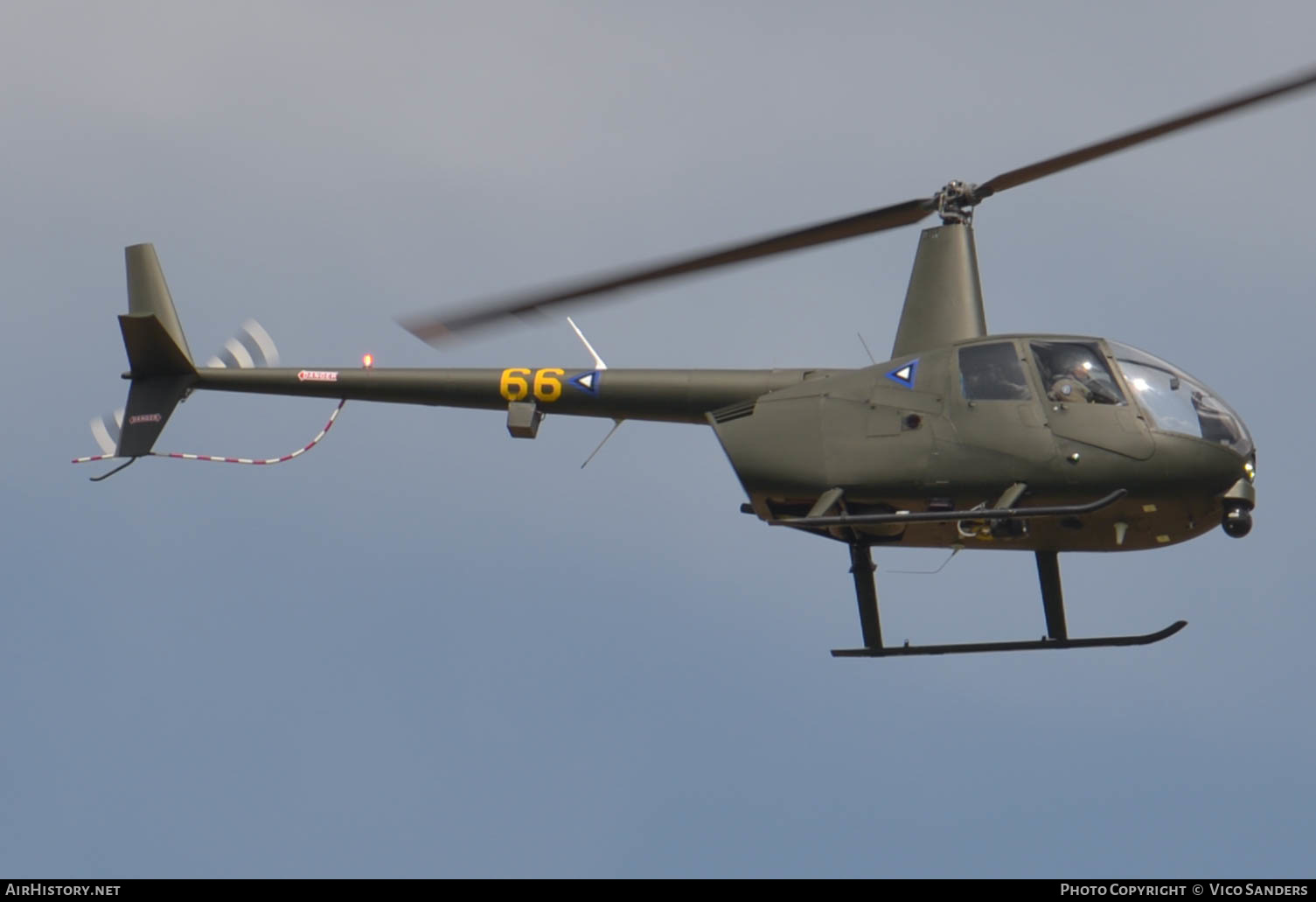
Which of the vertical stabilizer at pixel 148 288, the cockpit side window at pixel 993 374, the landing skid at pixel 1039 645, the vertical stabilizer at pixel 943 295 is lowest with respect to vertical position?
the landing skid at pixel 1039 645

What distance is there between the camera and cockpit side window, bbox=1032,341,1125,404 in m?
16.4

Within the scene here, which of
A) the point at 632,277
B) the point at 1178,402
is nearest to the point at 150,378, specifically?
the point at 632,277

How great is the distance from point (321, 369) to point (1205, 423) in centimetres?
965

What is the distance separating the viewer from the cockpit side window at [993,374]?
16.6 meters

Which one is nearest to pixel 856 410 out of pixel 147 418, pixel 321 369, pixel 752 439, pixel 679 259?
pixel 752 439

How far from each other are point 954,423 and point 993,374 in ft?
1.96

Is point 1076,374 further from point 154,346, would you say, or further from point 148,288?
point 148,288

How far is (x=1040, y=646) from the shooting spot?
58.2 ft

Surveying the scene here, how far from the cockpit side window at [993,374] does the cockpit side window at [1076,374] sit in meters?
0.20

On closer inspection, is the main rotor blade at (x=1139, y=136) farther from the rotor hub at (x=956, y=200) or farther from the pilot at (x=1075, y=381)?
the pilot at (x=1075, y=381)

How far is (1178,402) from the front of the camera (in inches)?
648

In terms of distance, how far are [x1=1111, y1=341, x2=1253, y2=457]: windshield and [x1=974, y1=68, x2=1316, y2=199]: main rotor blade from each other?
5.97 feet

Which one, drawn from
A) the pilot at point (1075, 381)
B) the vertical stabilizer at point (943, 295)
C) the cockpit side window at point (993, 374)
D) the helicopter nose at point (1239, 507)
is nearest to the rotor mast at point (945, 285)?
the vertical stabilizer at point (943, 295)
